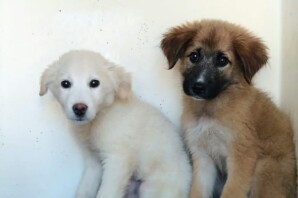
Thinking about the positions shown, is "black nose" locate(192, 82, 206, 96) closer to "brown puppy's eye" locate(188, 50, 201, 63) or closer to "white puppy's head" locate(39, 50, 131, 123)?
"brown puppy's eye" locate(188, 50, 201, 63)

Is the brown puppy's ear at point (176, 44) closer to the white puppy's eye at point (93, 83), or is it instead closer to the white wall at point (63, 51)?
the white wall at point (63, 51)

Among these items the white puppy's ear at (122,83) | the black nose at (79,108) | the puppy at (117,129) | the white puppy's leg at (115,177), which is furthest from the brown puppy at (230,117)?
the black nose at (79,108)

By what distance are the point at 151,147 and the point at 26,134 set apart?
81 centimetres

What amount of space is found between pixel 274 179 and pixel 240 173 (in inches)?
6.7

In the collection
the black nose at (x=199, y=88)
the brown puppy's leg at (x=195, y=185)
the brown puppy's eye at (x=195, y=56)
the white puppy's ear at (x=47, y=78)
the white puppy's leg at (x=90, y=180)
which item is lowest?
the white puppy's leg at (x=90, y=180)

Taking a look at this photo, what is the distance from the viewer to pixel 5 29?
3400 mm

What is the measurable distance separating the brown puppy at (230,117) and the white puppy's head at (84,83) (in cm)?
31

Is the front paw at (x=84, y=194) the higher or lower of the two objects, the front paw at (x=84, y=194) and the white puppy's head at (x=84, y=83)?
the lower

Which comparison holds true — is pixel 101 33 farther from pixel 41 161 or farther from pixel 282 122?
pixel 282 122

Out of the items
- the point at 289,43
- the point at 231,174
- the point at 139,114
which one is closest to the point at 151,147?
the point at 139,114

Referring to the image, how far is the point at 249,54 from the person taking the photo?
300 centimetres

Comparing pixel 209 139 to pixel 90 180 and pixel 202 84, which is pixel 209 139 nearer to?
pixel 202 84

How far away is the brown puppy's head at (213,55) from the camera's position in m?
2.94

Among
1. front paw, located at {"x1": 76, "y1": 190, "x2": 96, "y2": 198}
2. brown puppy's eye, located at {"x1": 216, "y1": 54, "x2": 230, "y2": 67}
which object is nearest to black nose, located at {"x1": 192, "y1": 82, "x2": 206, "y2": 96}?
brown puppy's eye, located at {"x1": 216, "y1": 54, "x2": 230, "y2": 67}
